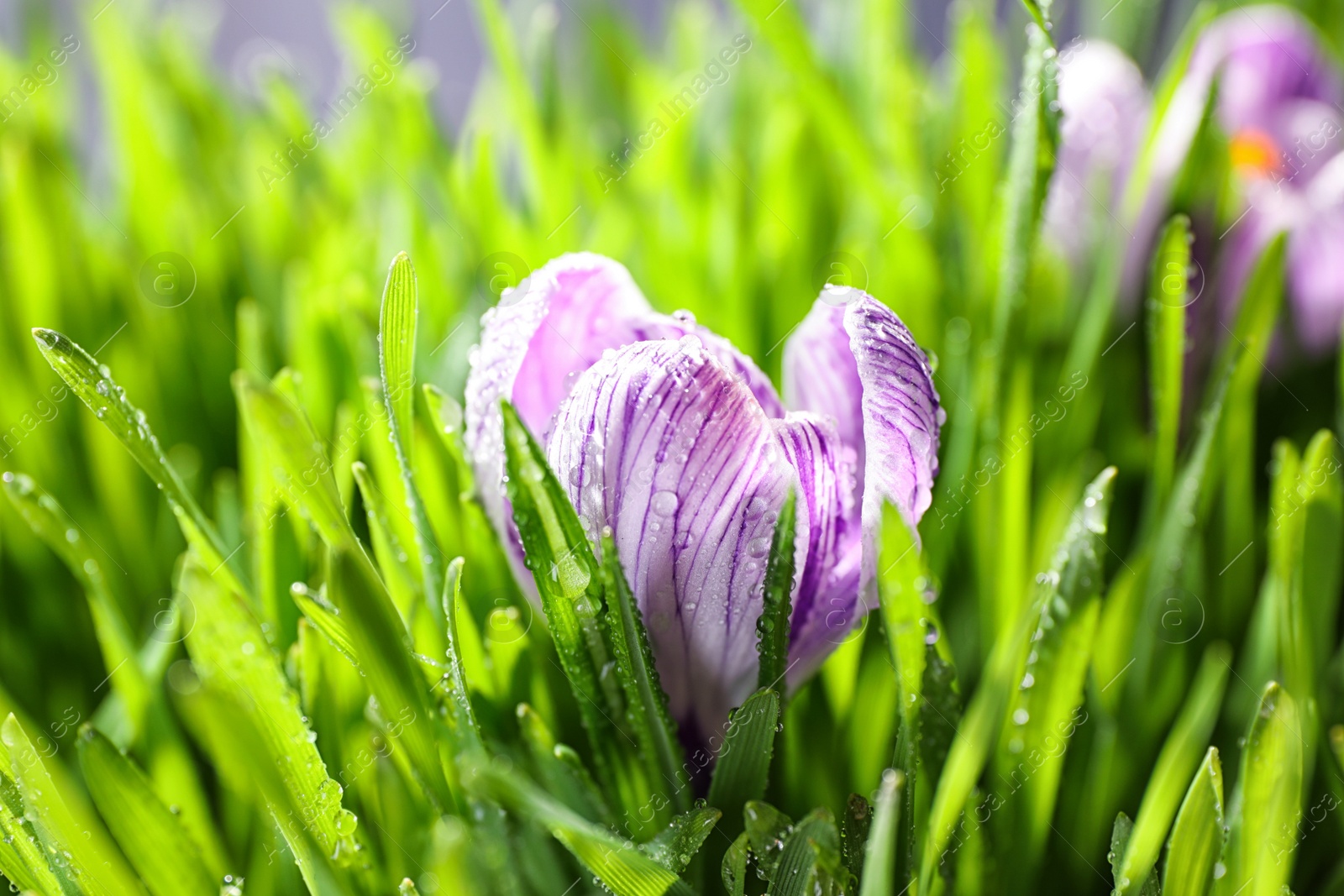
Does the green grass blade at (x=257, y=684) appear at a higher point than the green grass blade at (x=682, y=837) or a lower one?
higher

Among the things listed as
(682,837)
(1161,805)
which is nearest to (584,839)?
(682,837)

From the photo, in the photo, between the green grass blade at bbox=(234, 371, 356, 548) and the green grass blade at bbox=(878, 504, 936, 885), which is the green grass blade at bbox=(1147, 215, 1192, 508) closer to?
the green grass blade at bbox=(878, 504, 936, 885)

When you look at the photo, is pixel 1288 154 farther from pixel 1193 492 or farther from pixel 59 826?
pixel 59 826

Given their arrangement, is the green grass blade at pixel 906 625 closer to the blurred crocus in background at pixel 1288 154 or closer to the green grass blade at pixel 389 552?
the green grass blade at pixel 389 552

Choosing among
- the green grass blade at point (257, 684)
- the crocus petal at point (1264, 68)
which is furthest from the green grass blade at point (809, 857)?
the crocus petal at point (1264, 68)
